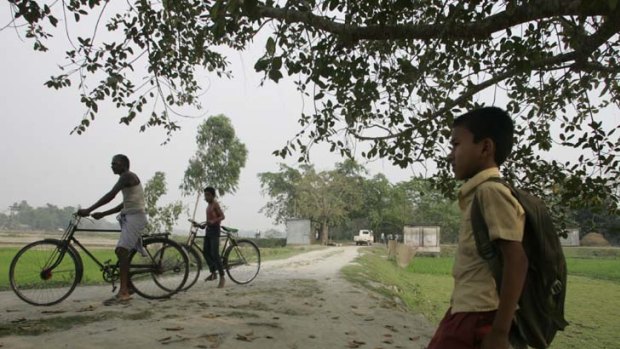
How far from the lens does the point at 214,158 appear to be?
31672 mm

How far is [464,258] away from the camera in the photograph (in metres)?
2.14

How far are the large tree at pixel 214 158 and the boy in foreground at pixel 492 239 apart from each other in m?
30.2

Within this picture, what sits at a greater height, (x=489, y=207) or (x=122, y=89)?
(x=122, y=89)

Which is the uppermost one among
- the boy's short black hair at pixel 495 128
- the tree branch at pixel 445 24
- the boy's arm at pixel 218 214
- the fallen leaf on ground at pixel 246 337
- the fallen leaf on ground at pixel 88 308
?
the tree branch at pixel 445 24

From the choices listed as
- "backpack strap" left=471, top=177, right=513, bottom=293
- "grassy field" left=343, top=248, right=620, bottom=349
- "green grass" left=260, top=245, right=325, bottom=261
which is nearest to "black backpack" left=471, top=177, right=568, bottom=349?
"backpack strap" left=471, top=177, right=513, bottom=293

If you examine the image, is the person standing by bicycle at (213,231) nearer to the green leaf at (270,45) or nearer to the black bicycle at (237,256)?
the black bicycle at (237,256)

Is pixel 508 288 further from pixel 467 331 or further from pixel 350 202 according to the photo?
pixel 350 202

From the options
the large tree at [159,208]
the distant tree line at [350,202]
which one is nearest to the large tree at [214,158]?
the large tree at [159,208]

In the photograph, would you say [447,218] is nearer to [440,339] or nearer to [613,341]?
[613,341]

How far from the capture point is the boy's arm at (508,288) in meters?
1.87

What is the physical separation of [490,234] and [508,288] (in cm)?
22

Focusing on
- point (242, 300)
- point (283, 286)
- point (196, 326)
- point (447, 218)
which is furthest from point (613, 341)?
point (447, 218)

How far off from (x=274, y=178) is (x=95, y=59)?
5640 cm

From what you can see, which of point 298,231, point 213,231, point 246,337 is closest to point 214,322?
point 246,337
